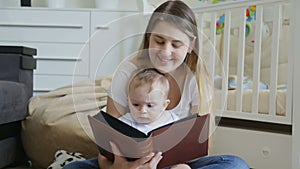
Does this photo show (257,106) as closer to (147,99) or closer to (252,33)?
(252,33)

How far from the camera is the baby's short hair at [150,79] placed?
3.29 feet

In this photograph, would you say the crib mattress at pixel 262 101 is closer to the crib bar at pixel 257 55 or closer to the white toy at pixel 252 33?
the crib bar at pixel 257 55

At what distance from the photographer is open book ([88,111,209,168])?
959 mm

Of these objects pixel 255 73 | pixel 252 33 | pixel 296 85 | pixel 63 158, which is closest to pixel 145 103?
pixel 63 158

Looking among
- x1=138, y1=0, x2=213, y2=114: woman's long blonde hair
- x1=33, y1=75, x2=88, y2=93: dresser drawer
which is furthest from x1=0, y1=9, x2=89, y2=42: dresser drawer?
x1=138, y1=0, x2=213, y2=114: woman's long blonde hair

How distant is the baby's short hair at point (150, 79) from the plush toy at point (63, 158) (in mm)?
693

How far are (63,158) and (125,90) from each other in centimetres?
69

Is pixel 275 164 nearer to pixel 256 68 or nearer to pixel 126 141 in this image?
pixel 256 68

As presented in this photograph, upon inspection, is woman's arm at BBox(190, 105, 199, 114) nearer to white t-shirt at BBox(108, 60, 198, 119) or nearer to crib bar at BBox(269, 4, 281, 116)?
white t-shirt at BBox(108, 60, 198, 119)

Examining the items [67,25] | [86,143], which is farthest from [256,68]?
[67,25]

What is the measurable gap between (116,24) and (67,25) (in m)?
1.93

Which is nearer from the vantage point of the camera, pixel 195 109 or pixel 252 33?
pixel 195 109

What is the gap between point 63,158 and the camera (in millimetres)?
1642

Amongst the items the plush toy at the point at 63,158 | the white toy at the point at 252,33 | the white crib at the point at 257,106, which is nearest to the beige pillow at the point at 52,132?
the plush toy at the point at 63,158
